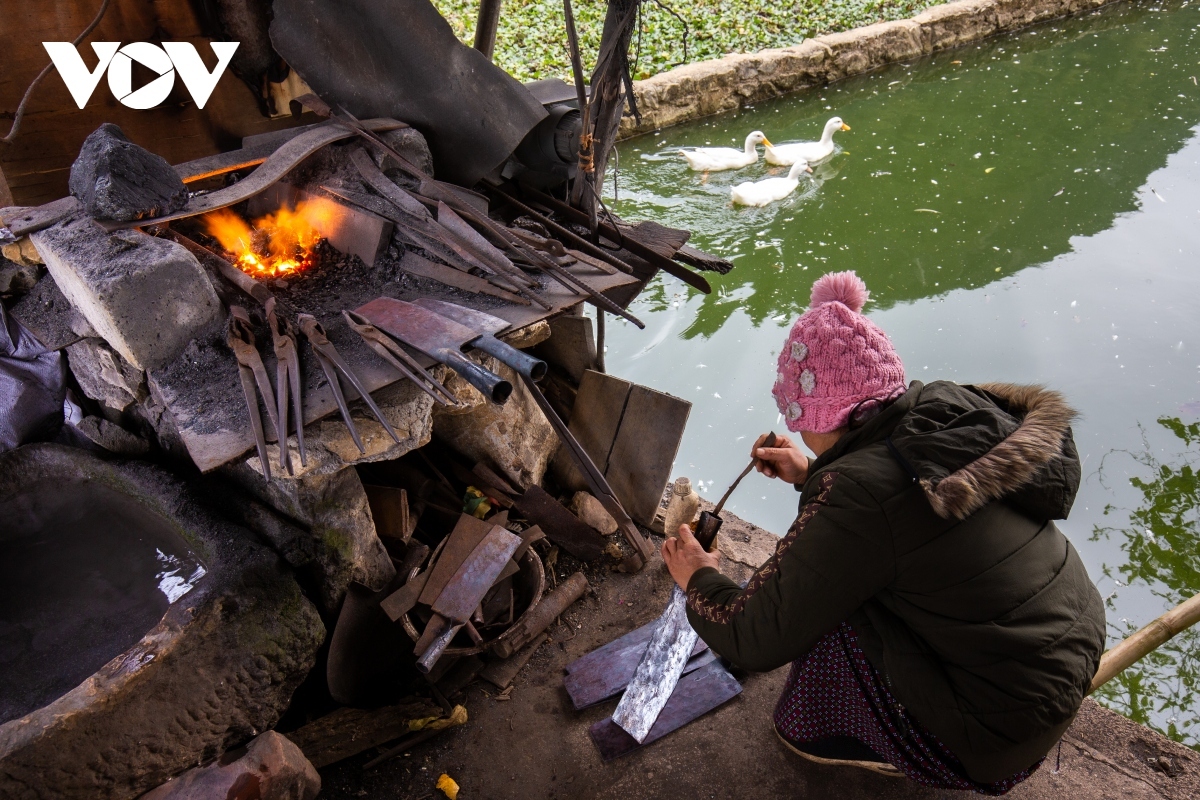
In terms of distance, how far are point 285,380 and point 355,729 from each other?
143 centimetres

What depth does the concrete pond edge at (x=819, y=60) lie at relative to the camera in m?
8.91

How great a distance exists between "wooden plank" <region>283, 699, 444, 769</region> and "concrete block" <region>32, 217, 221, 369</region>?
1507mm

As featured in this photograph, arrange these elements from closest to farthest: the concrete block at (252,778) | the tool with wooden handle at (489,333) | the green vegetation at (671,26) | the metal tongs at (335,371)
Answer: the tool with wooden handle at (489,333) < the concrete block at (252,778) < the metal tongs at (335,371) < the green vegetation at (671,26)

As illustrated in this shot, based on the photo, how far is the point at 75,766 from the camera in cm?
216

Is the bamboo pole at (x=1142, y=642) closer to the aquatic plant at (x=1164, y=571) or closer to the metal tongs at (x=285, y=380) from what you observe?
Answer: the aquatic plant at (x=1164, y=571)

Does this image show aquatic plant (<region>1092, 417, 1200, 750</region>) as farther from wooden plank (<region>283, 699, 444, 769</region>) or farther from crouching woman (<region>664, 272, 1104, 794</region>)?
wooden plank (<region>283, 699, 444, 769</region>)

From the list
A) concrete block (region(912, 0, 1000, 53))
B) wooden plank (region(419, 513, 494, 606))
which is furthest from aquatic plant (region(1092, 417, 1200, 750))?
concrete block (region(912, 0, 1000, 53))

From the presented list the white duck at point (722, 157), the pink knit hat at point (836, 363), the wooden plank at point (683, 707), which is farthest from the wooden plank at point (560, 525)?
the white duck at point (722, 157)

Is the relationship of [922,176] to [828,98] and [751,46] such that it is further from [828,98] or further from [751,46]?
[751,46]

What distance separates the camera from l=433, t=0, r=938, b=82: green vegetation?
916 centimetres

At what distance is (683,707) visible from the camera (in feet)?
10.0

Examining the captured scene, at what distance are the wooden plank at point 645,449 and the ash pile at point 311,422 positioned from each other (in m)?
0.01

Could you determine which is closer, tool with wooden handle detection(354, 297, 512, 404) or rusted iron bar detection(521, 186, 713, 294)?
tool with wooden handle detection(354, 297, 512, 404)

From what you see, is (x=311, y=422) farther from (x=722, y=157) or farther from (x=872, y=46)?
(x=872, y=46)
